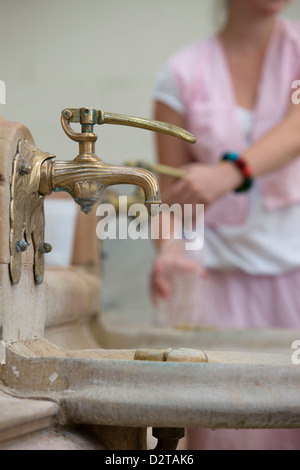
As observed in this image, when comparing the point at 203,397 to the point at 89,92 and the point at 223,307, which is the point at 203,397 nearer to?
the point at 223,307

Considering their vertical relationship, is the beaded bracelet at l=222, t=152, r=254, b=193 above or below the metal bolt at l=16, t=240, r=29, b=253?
above

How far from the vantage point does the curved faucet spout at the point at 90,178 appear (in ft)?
1.69

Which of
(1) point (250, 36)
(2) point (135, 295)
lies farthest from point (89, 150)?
(2) point (135, 295)

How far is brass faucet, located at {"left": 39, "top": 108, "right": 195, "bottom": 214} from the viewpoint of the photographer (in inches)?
20.3

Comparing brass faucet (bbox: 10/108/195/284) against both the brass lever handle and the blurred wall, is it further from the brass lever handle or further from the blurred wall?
the blurred wall

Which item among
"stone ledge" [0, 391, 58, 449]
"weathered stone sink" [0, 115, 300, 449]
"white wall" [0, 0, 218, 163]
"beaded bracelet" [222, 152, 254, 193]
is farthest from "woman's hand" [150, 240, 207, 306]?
"white wall" [0, 0, 218, 163]

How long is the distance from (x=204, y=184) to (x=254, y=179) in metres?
0.13

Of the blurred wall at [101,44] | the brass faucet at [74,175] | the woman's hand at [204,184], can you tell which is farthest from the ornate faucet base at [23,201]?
the blurred wall at [101,44]

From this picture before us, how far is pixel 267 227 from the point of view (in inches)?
44.2

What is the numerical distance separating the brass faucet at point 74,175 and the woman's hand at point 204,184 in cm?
44

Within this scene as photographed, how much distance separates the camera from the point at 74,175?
519 mm

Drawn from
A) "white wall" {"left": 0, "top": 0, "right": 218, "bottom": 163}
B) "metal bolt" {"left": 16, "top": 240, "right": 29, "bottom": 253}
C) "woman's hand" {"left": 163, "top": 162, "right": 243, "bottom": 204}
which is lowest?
"metal bolt" {"left": 16, "top": 240, "right": 29, "bottom": 253}

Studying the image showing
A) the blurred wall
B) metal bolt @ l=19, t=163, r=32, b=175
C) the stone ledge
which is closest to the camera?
the stone ledge

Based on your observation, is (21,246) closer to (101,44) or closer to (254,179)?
(254,179)
